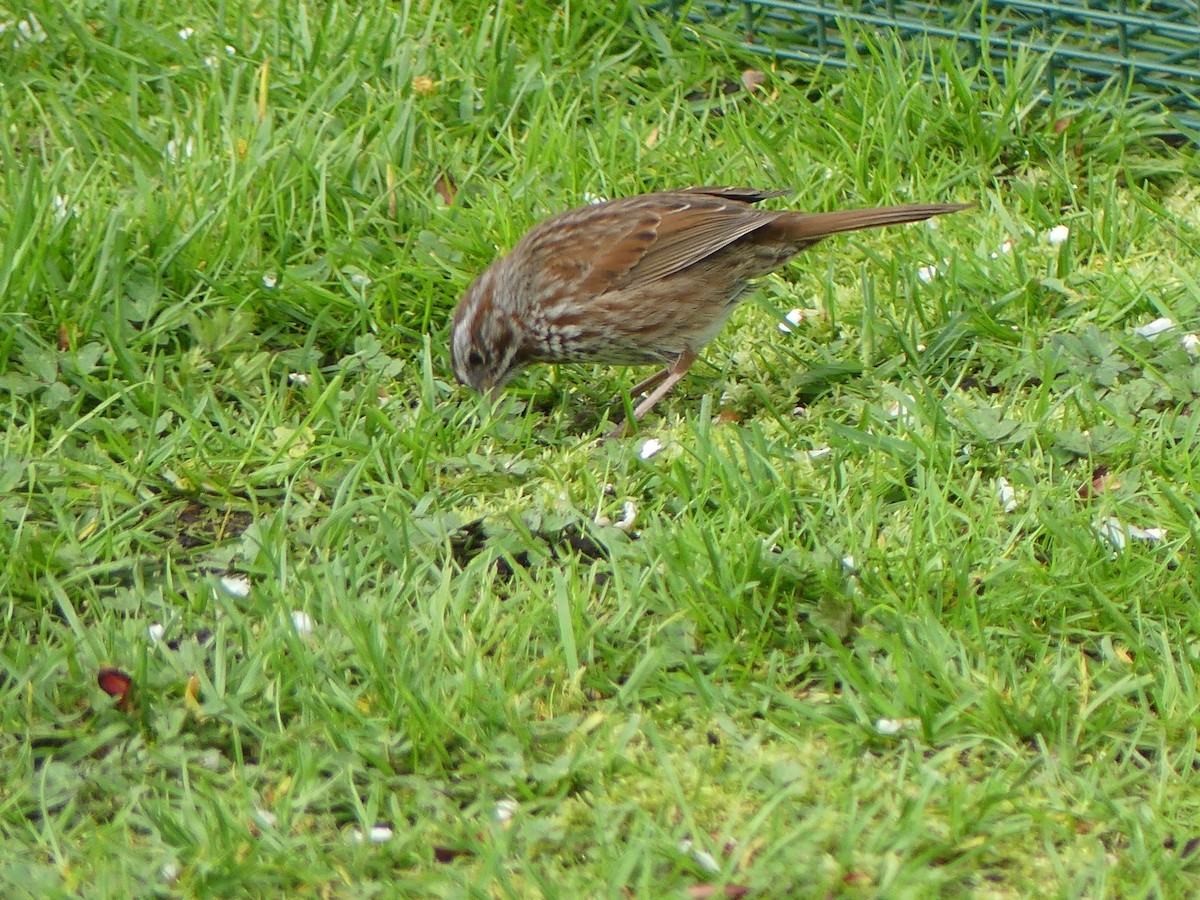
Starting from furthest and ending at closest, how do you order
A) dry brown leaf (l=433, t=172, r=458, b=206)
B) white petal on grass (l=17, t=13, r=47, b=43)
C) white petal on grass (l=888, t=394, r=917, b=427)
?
white petal on grass (l=17, t=13, r=47, b=43)
dry brown leaf (l=433, t=172, r=458, b=206)
white petal on grass (l=888, t=394, r=917, b=427)

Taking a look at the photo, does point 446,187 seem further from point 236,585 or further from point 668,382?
point 236,585

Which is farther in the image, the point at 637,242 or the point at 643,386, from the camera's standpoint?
the point at 643,386

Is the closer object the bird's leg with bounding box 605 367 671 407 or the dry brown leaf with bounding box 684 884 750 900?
the dry brown leaf with bounding box 684 884 750 900

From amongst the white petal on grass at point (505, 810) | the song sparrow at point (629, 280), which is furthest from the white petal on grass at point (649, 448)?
the white petal on grass at point (505, 810)

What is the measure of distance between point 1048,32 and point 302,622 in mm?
4132

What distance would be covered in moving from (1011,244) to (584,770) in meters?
2.96

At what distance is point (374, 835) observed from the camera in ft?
12.0

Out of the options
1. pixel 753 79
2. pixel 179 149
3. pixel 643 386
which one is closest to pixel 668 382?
pixel 643 386

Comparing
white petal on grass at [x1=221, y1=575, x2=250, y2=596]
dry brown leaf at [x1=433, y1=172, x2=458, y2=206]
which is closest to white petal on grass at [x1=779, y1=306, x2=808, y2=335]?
dry brown leaf at [x1=433, y1=172, x2=458, y2=206]

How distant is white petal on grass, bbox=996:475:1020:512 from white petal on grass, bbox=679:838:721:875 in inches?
63.4

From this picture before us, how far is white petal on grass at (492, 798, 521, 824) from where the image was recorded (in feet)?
12.1

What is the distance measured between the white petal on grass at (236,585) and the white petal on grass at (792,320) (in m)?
2.14

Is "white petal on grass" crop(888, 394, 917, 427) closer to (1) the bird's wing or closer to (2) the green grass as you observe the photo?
(2) the green grass

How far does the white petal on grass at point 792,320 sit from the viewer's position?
5.71 metres
